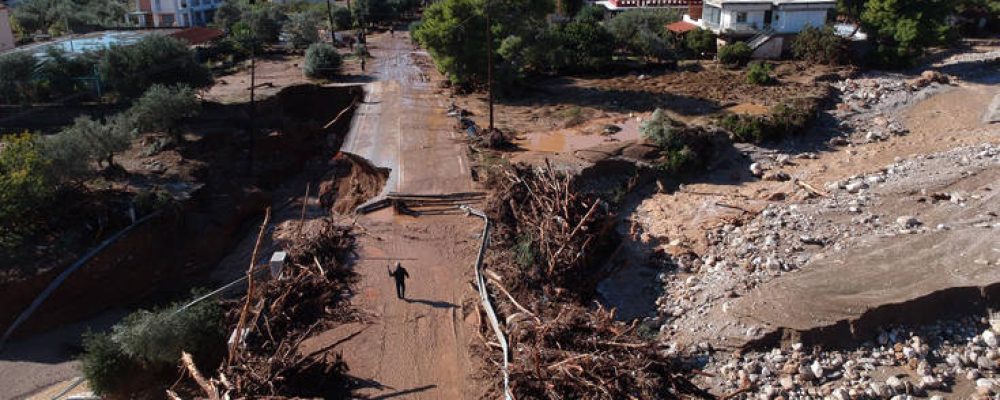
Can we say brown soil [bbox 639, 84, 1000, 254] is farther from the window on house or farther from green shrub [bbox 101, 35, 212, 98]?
green shrub [bbox 101, 35, 212, 98]

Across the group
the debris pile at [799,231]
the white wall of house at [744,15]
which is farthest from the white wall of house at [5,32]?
the debris pile at [799,231]

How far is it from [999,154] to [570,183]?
16935 millimetres

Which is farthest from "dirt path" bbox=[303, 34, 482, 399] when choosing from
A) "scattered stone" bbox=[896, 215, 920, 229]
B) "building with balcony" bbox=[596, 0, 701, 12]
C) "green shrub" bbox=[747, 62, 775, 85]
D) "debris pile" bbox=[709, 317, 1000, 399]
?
"building with balcony" bbox=[596, 0, 701, 12]

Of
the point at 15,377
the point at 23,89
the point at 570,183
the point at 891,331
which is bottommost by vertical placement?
the point at 15,377

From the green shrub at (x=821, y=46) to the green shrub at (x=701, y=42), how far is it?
16.7 ft

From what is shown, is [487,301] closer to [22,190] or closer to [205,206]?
[205,206]

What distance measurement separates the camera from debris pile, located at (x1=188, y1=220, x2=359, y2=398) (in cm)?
1251

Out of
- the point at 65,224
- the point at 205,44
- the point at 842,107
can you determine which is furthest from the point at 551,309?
the point at 205,44

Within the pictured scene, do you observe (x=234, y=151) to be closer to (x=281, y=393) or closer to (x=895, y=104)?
(x=281, y=393)

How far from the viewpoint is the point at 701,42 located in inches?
1702

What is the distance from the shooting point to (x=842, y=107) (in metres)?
33.2

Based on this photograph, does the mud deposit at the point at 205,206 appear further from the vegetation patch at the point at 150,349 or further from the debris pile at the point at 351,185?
the vegetation patch at the point at 150,349

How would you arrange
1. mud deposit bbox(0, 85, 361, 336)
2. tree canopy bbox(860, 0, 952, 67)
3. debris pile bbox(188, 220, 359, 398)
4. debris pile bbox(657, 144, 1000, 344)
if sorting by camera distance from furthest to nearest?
tree canopy bbox(860, 0, 952, 67) → mud deposit bbox(0, 85, 361, 336) → debris pile bbox(657, 144, 1000, 344) → debris pile bbox(188, 220, 359, 398)

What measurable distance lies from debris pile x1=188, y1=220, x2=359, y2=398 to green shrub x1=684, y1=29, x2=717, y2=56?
101 ft
